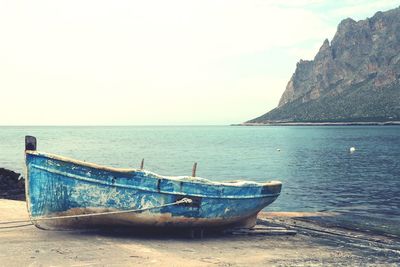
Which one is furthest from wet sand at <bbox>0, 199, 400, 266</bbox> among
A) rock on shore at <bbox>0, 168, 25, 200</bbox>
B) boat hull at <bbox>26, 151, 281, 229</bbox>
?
rock on shore at <bbox>0, 168, 25, 200</bbox>

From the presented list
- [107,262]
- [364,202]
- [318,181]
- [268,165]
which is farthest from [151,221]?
[268,165]

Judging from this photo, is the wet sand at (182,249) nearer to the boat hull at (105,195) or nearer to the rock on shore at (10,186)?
the boat hull at (105,195)

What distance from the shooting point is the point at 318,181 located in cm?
3762

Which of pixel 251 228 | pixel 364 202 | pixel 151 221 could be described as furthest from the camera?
pixel 364 202

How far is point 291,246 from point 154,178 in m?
4.57

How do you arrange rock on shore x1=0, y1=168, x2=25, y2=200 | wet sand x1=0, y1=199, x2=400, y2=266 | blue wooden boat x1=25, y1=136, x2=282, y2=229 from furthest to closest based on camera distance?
rock on shore x1=0, y1=168, x2=25, y2=200 < blue wooden boat x1=25, y1=136, x2=282, y2=229 < wet sand x1=0, y1=199, x2=400, y2=266

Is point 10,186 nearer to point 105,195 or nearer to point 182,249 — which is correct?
point 105,195

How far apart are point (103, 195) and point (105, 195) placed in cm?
5

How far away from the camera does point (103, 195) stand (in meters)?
11.3

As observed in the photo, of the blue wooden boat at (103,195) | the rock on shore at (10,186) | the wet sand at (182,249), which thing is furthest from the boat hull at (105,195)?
the rock on shore at (10,186)

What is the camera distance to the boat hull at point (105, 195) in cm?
1115

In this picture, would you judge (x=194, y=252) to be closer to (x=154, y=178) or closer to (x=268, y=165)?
(x=154, y=178)

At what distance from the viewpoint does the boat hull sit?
11.1 metres

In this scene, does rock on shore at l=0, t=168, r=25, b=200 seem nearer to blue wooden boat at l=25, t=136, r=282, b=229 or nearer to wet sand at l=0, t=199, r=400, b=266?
wet sand at l=0, t=199, r=400, b=266
